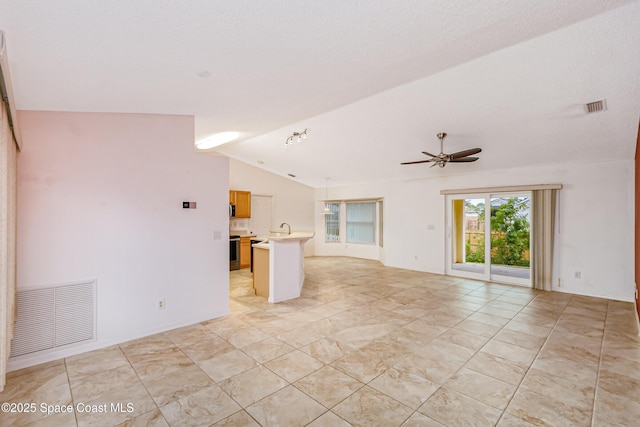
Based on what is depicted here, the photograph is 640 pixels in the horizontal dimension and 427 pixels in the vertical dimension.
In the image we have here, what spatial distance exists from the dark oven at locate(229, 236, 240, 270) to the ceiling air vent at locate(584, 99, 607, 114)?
708cm

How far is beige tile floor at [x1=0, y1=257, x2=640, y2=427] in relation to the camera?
6.82ft

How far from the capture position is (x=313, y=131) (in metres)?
5.54

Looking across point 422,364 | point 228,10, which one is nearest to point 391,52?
point 228,10

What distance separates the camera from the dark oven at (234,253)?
7547 mm

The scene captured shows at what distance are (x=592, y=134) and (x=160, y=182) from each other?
19.2ft

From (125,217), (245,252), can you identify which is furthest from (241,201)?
(125,217)

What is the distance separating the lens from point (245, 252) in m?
7.93

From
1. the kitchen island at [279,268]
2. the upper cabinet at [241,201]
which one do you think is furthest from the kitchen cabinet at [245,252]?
the kitchen island at [279,268]

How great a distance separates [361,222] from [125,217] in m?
7.19

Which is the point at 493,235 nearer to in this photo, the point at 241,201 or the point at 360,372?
the point at 360,372

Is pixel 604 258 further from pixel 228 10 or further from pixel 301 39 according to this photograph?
pixel 228 10

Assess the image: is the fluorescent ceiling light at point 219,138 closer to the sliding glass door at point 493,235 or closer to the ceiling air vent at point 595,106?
the ceiling air vent at point 595,106

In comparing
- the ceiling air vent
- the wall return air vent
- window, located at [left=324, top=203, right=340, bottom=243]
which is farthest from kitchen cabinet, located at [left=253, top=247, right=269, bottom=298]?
window, located at [left=324, top=203, right=340, bottom=243]

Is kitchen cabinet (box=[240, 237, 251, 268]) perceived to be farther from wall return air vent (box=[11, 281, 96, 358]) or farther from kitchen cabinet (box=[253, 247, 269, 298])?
wall return air vent (box=[11, 281, 96, 358])
